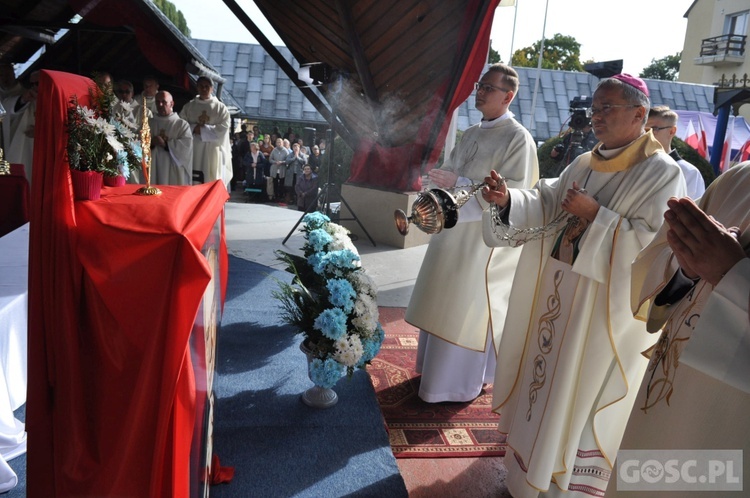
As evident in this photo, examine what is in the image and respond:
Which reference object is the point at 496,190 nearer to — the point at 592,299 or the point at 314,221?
the point at 592,299

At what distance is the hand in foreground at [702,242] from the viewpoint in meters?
1.14

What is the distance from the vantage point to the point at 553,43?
33.2 m

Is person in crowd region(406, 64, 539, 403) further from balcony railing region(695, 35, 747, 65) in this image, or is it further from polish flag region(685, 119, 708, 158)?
balcony railing region(695, 35, 747, 65)

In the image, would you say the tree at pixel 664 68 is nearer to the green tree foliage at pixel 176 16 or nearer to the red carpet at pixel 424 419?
the green tree foliage at pixel 176 16

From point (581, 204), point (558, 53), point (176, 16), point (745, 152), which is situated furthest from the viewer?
point (558, 53)

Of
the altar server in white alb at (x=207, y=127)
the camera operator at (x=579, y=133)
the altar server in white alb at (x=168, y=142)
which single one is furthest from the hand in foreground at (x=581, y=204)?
the altar server in white alb at (x=207, y=127)

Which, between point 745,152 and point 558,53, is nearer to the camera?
point 745,152

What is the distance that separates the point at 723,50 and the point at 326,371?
2456 cm

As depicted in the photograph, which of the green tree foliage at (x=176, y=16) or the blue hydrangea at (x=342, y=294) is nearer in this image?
the blue hydrangea at (x=342, y=294)

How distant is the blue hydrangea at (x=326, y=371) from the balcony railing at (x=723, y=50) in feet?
75.6

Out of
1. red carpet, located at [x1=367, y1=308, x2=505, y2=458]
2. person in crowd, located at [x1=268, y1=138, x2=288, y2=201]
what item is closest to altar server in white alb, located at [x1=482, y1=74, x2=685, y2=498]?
red carpet, located at [x1=367, y1=308, x2=505, y2=458]

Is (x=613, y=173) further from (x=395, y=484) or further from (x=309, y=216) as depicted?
(x=309, y=216)

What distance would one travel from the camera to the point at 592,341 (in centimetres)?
204

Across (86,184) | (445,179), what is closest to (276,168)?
(445,179)
